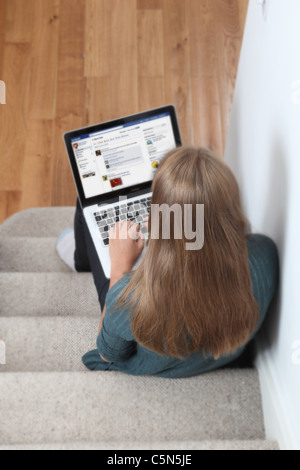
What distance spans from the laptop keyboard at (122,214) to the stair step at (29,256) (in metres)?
0.48

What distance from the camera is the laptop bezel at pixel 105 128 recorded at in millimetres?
1390

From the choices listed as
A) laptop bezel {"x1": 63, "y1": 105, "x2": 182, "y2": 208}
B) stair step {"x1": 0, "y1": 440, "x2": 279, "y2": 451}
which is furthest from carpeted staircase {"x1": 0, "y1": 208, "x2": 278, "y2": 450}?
laptop bezel {"x1": 63, "y1": 105, "x2": 182, "y2": 208}

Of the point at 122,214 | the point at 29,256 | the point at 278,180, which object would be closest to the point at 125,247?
the point at 122,214

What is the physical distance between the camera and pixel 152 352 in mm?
1079

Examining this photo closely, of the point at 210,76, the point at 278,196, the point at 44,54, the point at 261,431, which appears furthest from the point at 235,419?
the point at 44,54

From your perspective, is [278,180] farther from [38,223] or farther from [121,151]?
[38,223]

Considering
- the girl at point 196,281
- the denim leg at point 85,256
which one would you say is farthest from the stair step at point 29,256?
the girl at point 196,281

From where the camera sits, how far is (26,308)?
1.57 m

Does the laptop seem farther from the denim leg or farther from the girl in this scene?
the girl

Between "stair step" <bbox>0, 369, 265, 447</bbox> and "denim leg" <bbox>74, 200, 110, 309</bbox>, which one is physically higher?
"denim leg" <bbox>74, 200, 110, 309</bbox>

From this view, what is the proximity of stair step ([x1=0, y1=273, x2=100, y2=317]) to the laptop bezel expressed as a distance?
1.01ft

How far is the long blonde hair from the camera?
2.79ft

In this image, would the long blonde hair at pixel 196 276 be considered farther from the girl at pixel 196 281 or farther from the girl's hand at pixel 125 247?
the girl's hand at pixel 125 247
